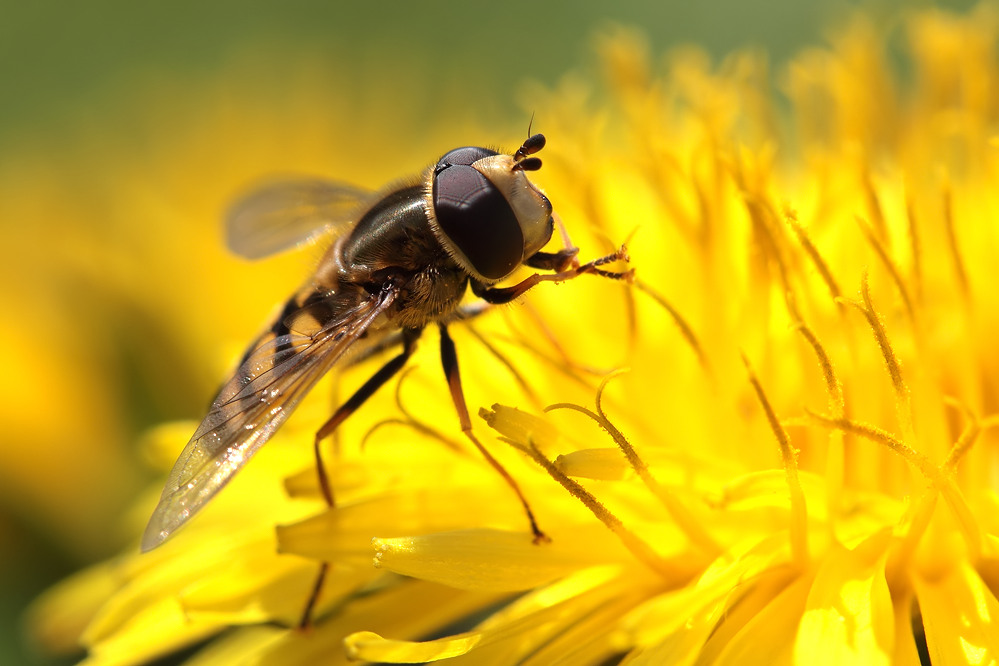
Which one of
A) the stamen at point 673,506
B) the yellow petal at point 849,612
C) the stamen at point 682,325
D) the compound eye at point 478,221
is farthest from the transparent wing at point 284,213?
the yellow petal at point 849,612

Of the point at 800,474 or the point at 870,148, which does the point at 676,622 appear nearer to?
the point at 800,474

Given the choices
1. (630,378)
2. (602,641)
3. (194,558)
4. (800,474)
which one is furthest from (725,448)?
(194,558)

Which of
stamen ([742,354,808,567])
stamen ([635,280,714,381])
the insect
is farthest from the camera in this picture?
stamen ([635,280,714,381])

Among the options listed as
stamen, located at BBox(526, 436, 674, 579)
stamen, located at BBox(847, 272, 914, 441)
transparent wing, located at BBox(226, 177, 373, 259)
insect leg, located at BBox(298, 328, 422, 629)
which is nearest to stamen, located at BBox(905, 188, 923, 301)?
stamen, located at BBox(847, 272, 914, 441)

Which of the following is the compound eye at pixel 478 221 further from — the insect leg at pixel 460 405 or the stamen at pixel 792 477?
the stamen at pixel 792 477

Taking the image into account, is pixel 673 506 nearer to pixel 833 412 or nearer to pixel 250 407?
pixel 833 412

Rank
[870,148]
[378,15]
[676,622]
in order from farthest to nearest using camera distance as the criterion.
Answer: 1. [378,15]
2. [870,148]
3. [676,622]

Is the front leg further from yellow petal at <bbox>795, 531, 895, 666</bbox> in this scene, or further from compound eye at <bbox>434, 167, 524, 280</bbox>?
yellow petal at <bbox>795, 531, 895, 666</bbox>
